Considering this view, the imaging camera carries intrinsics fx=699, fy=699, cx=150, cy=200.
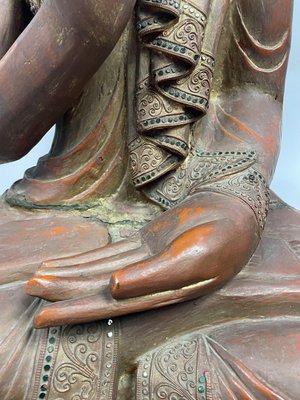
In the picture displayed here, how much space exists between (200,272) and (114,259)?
18 centimetres

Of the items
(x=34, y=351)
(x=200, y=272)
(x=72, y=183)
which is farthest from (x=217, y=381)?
(x=72, y=183)

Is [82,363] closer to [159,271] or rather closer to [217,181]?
[159,271]

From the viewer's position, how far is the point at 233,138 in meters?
1.68

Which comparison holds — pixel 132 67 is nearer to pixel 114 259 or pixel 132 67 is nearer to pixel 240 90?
pixel 240 90

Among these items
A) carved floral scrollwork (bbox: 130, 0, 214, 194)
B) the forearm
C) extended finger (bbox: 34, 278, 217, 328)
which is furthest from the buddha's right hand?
the forearm

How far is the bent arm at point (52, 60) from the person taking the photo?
135 centimetres

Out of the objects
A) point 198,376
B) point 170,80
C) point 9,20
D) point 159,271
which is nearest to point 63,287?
point 159,271

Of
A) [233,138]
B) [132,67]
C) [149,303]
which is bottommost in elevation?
[149,303]

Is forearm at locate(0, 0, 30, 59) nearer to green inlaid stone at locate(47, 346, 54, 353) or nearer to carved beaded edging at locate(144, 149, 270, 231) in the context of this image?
carved beaded edging at locate(144, 149, 270, 231)

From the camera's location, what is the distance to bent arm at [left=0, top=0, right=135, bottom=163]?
53.2 inches

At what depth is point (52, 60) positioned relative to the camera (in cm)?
142

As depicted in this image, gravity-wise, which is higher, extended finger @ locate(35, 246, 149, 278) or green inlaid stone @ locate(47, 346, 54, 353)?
extended finger @ locate(35, 246, 149, 278)

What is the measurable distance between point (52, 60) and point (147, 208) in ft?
1.43

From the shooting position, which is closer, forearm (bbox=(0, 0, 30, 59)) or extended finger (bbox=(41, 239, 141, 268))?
extended finger (bbox=(41, 239, 141, 268))
